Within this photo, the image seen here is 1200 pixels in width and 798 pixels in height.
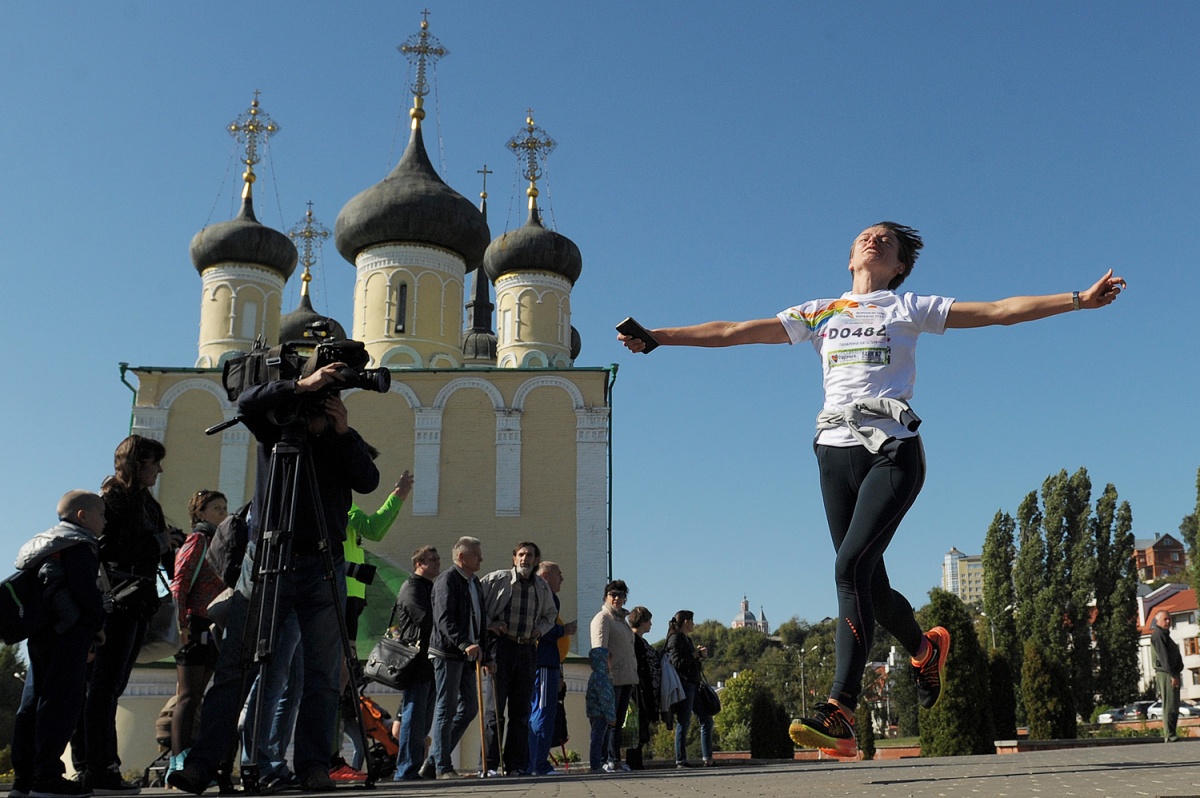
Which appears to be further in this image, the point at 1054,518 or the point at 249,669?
the point at 1054,518

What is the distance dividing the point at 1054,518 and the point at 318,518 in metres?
49.5

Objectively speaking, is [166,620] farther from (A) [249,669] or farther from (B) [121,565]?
(A) [249,669]

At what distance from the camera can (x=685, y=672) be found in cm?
1232

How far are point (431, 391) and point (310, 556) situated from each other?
1055 inches

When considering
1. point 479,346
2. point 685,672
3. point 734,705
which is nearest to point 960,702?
point 685,672

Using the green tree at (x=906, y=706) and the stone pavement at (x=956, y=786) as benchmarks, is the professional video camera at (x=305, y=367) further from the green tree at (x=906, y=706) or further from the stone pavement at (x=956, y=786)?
the green tree at (x=906, y=706)

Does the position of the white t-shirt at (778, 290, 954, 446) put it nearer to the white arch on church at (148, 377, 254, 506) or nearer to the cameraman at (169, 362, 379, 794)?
the cameraman at (169, 362, 379, 794)

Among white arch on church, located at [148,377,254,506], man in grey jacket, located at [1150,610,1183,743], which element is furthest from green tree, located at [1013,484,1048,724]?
man in grey jacket, located at [1150,610,1183,743]

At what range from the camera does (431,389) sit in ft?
105

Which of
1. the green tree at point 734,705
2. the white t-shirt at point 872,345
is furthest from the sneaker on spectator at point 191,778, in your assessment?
the green tree at point 734,705

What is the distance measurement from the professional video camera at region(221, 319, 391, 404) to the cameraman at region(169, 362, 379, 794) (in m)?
0.06

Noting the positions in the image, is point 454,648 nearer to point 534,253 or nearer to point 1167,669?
point 1167,669

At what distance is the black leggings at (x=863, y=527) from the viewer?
4.87 metres

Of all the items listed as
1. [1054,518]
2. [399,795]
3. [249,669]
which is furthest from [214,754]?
[1054,518]
